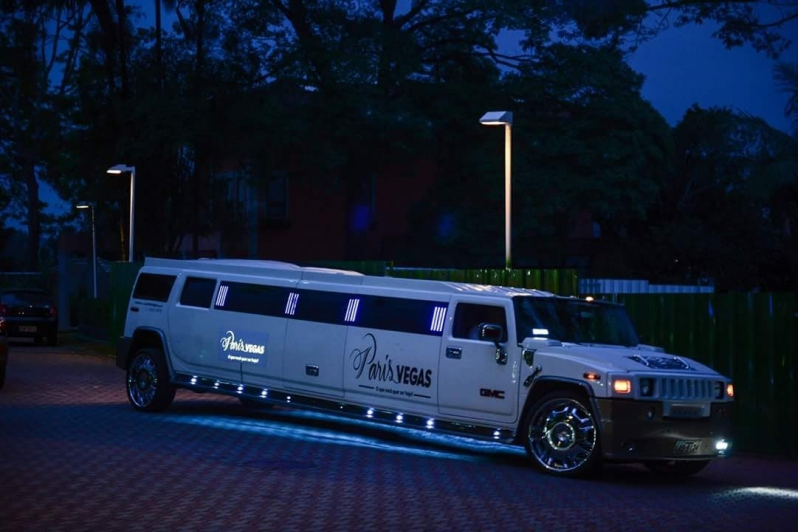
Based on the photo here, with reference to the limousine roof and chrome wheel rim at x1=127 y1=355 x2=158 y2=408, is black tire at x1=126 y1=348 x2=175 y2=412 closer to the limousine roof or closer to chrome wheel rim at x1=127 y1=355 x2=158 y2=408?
chrome wheel rim at x1=127 y1=355 x2=158 y2=408

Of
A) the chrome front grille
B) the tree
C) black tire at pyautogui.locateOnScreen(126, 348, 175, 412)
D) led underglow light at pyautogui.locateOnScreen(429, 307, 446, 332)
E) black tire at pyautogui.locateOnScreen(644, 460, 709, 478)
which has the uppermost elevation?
the tree

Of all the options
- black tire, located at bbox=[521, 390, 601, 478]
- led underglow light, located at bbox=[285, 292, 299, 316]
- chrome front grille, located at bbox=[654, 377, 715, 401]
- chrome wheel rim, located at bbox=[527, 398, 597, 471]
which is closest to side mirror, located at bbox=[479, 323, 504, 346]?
black tire, located at bbox=[521, 390, 601, 478]

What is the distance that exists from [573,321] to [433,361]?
172cm

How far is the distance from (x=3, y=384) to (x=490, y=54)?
2159 centimetres

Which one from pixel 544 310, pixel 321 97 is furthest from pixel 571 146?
pixel 544 310

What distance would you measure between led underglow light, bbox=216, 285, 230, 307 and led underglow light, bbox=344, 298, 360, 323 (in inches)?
104

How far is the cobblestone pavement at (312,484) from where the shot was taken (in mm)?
10289

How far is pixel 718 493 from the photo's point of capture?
503 inches

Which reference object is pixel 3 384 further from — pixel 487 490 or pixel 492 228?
pixel 492 228

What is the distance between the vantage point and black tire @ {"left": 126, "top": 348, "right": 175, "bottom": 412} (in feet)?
60.4

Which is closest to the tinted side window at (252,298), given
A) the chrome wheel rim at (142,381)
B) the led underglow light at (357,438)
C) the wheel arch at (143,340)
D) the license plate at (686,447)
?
the wheel arch at (143,340)

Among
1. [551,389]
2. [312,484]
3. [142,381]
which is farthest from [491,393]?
[142,381]

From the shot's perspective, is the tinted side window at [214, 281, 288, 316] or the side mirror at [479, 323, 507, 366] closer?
the side mirror at [479, 323, 507, 366]

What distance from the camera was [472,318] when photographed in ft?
48.6
